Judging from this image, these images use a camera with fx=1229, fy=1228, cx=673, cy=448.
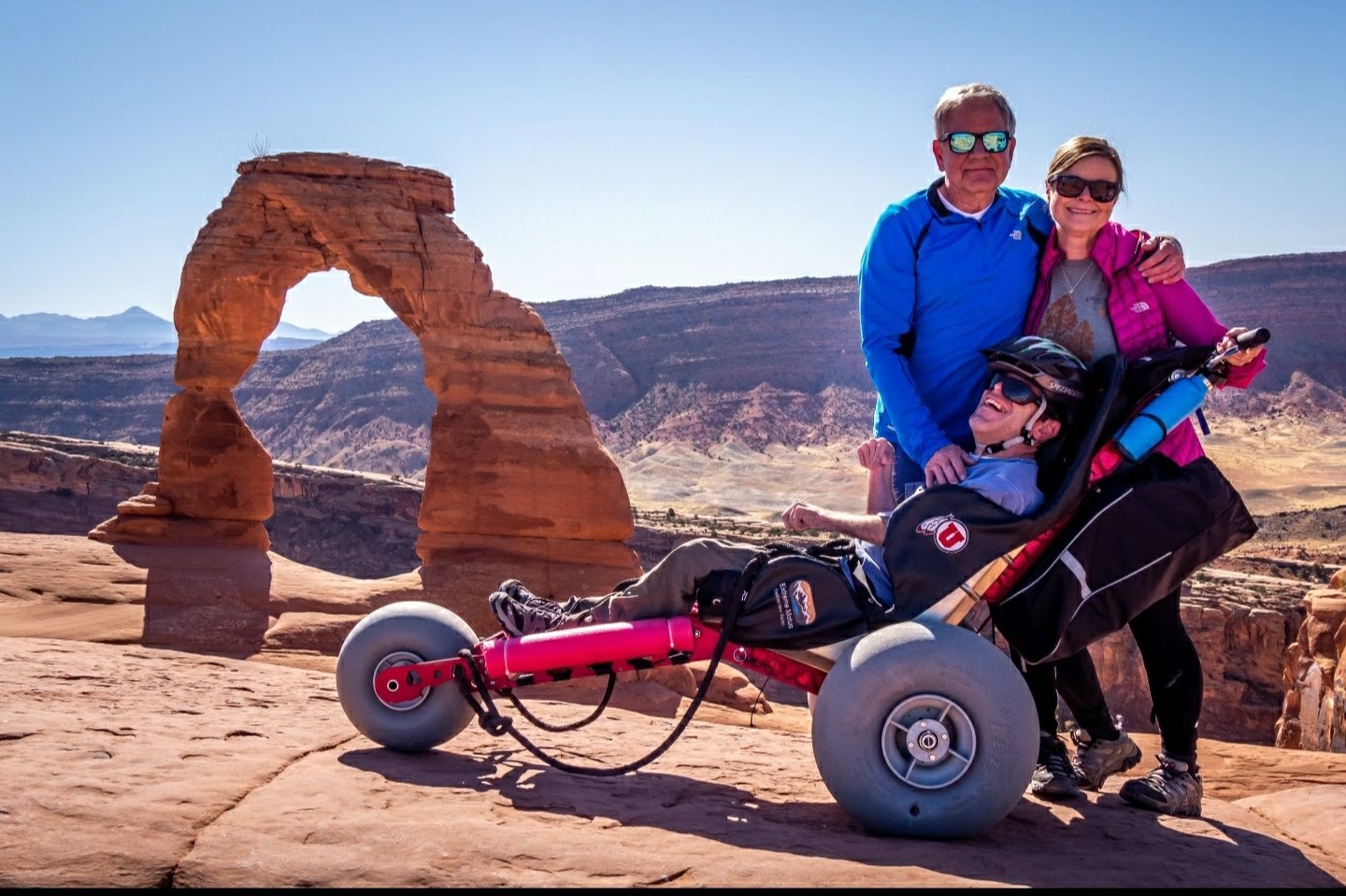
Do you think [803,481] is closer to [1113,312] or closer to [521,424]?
[521,424]

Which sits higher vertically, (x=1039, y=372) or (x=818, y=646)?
(x=1039, y=372)

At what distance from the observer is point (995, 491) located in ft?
12.9

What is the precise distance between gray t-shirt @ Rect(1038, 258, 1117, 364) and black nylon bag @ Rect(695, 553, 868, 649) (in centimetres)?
125

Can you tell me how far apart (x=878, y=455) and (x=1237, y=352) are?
129 centimetres

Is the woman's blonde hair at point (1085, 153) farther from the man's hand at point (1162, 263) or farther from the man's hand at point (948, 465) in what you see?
the man's hand at point (948, 465)

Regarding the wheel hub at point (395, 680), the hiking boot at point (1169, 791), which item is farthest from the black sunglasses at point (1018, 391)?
the wheel hub at point (395, 680)

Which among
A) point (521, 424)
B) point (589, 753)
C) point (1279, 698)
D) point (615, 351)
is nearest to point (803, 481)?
point (615, 351)

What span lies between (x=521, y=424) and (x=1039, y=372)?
37.6ft

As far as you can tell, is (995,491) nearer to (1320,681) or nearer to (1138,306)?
(1138,306)

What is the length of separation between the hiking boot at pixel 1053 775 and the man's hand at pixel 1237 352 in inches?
60.7

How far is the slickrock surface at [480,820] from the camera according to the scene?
305 cm

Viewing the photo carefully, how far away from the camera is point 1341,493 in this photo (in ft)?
141

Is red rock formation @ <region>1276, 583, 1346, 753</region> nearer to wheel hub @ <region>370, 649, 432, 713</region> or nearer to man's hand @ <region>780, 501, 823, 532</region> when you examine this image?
man's hand @ <region>780, 501, 823, 532</region>

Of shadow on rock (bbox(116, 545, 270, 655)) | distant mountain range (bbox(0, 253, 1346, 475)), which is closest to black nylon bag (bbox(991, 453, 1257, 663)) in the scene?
shadow on rock (bbox(116, 545, 270, 655))
